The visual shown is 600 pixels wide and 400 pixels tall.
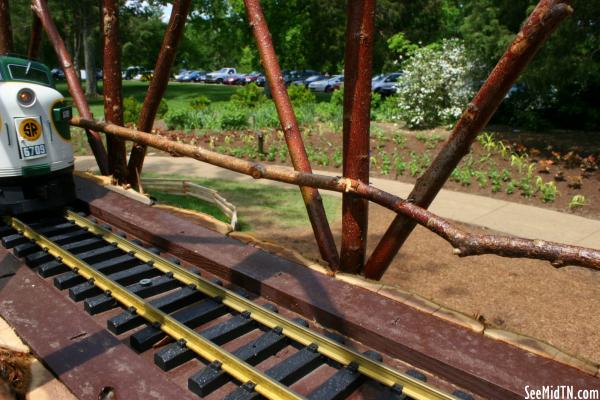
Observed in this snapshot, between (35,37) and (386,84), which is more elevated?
(35,37)

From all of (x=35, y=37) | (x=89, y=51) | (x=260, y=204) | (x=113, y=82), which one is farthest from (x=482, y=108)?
(x=89, y=51)

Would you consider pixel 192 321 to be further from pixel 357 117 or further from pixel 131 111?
pixel 131 111

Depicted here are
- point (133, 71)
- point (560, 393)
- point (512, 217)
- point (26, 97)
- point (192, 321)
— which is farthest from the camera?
point (133, 71)

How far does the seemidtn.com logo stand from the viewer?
2.57m

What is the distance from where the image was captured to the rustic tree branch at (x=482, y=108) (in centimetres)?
294

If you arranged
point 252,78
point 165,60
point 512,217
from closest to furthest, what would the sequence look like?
point 165,60 < point 512,217 < point 252,78

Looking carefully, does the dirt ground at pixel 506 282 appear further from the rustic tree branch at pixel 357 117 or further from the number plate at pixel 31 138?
the number plate at pixel 31 138

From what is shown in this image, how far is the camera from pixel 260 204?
9.48 metres

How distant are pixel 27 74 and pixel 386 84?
27452 mm

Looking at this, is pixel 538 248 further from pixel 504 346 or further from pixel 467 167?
pixel 467 167

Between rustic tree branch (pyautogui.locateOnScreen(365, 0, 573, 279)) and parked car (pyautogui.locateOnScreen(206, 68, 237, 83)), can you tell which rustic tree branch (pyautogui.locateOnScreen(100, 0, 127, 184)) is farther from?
parked car (pyautogui.locateOnScreen(206, 68, 237, 83))

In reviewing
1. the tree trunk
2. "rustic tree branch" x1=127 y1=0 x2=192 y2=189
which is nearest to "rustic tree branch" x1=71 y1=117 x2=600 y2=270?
"rustic tree branch" x1=127 y1=0 x2=192 y2=189

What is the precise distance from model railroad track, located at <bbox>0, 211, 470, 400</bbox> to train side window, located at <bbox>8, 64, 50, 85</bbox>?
63.9 inches

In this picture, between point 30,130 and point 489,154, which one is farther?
point 489,154
